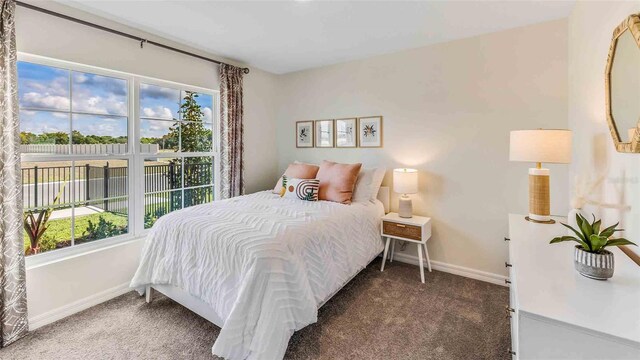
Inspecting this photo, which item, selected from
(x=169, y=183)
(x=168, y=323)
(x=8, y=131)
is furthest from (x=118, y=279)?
(x=8, y=131)

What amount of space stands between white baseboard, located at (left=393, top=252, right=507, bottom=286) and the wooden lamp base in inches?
38.3

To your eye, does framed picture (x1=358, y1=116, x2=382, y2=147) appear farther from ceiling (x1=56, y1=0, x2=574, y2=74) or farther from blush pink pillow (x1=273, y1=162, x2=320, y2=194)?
ceiling (x1=56, y1=0, x2=574, y2=74)

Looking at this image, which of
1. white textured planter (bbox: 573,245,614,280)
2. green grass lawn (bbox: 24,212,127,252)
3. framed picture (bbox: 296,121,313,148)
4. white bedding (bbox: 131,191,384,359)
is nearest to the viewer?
white textured planter (bbox: 573,245,614,280)

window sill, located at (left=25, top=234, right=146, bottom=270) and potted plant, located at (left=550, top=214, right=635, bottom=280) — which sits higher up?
potted plant, located at (left=550, top=214, right=635, bottom=280)

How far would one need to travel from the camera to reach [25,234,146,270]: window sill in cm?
212

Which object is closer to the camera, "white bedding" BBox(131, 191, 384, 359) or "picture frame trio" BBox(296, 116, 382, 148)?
"white bedding" BBox(131, 191, 384, 359)

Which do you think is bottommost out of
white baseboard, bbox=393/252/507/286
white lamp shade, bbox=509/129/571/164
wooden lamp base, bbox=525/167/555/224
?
white baseboard, bbox=393/252/507/286

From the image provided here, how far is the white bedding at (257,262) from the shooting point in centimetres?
157

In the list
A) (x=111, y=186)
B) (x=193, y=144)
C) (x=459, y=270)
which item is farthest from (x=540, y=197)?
(x=111, y=186)

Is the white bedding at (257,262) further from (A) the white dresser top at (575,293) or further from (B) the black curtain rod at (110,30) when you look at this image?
(B) the black curtain rod at (110,30)

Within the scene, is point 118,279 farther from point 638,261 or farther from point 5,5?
point 638,261

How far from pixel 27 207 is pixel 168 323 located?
4.65 feet

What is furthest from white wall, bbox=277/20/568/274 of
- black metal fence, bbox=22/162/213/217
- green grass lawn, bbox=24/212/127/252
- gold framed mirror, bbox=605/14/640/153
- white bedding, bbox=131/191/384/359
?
green grass lawn, bbox=24/212/127/252

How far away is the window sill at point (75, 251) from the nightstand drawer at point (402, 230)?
8.08ft
